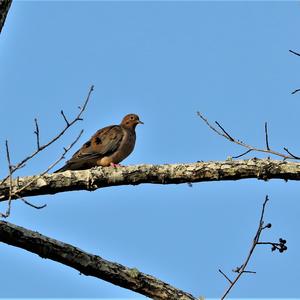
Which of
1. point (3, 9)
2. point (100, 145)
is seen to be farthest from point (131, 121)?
point (3, 9)

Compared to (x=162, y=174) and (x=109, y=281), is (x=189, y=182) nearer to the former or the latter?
(x=162, y=174)

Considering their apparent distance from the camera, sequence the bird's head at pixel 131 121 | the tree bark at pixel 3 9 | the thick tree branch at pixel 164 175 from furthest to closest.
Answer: the bird's head at pixel 131 121 → the thick tree branch at pixel 164 175 → the tree bark at pixel 3 9

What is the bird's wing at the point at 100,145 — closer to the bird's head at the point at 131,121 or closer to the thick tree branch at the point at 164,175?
the bird's head at the point at 131,121

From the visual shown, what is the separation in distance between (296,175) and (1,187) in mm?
2269

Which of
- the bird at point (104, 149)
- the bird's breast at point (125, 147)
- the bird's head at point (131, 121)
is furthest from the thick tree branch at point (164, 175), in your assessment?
the bird's head at point (131, 121)

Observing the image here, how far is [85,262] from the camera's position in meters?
4.53

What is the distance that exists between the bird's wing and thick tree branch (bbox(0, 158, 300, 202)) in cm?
281

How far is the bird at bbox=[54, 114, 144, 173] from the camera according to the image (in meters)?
8.55

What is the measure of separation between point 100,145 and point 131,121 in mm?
1510

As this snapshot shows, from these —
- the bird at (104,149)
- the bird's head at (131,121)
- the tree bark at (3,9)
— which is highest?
the bird's head at (131,121)

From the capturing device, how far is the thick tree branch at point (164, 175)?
216 inches

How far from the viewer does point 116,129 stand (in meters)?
9.46

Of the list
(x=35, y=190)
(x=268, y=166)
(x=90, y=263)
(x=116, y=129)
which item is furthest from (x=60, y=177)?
(x=116, y=129)

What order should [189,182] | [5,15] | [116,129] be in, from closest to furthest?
1. [5,15]
2. [189,182]
3. [116,129]
